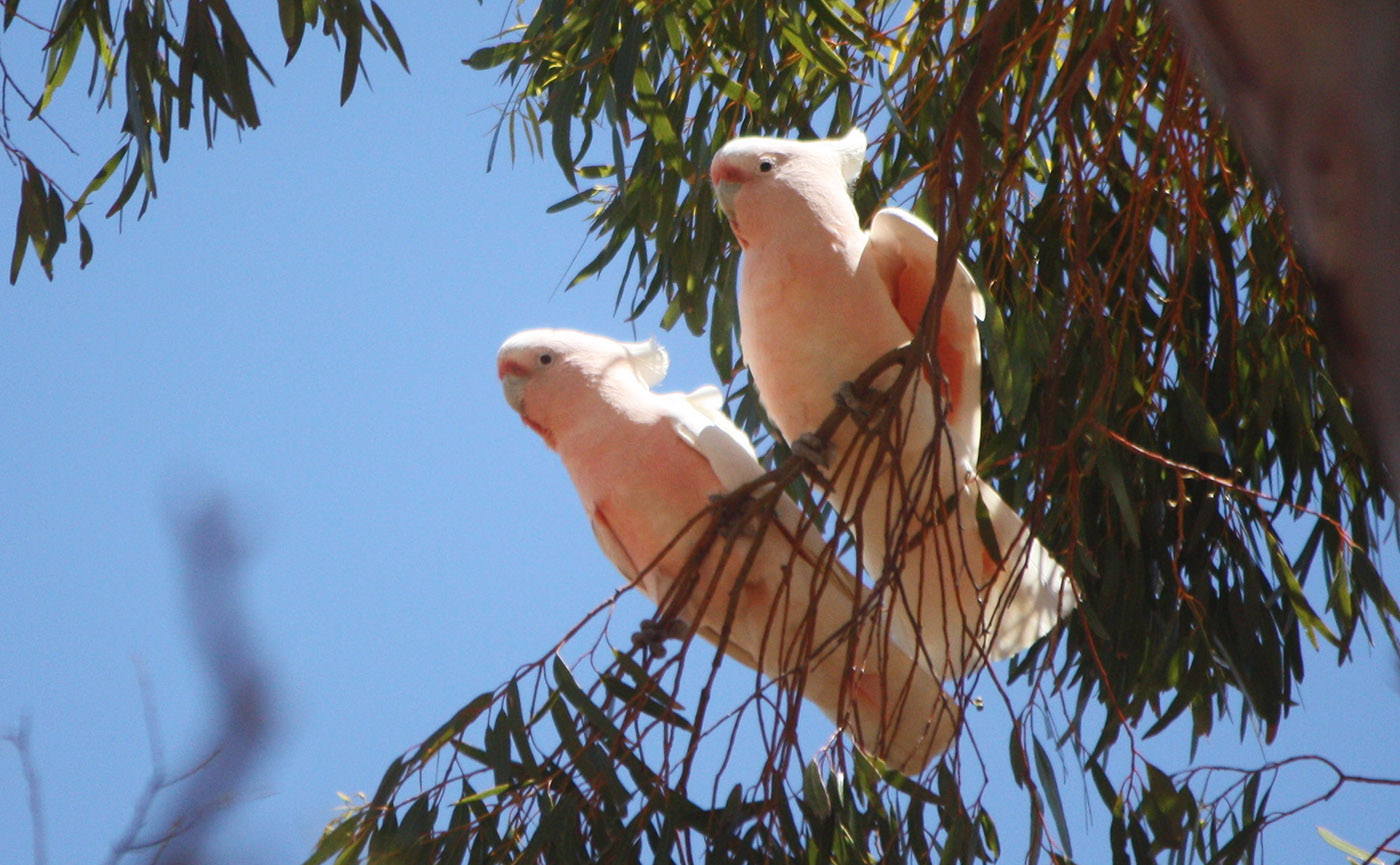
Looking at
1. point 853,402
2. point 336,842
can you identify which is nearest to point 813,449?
point 853,402

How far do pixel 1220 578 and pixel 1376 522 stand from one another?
34cm

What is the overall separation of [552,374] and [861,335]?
17.4 inches

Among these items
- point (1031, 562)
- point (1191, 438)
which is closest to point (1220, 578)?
point (1191, 438)

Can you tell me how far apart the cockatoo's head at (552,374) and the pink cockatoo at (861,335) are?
0.22 m

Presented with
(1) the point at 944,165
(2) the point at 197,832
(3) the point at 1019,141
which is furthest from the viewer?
(3) the point at 1019,141

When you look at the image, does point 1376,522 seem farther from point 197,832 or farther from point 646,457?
point 197,832

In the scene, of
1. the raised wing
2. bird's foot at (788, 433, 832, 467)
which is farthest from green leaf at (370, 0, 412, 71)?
bird's foot at (788, 433, 832, 467)

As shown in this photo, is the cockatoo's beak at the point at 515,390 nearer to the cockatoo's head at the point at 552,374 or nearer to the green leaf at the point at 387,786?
the cockatoo's head at the point at 552,374

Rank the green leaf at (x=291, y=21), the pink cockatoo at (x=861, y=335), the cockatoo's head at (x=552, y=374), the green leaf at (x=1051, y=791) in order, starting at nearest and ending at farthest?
1. the green leaf at (x=1051, y=791)
2. the pink cockatoo at (x=861, y=335)
3. the cockatoo's head at (x=552, y=374)
4. the green leaf at (x=291, y=21)

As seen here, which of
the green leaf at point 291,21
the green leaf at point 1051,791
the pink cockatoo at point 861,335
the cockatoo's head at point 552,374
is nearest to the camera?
the green leaf at point 1051,791

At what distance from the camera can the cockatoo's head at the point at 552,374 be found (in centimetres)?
185

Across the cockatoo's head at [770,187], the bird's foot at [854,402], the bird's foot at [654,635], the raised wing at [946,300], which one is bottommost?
the bird's foot at [654,635]

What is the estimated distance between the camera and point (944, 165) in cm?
141

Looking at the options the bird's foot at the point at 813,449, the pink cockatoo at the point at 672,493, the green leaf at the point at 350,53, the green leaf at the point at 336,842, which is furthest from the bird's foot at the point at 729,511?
the green leaf at the point at 350,53
